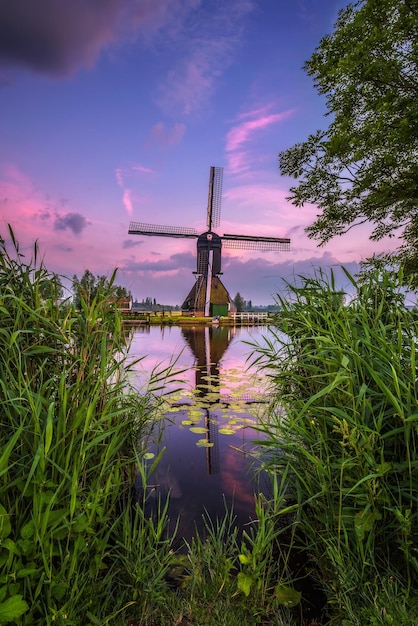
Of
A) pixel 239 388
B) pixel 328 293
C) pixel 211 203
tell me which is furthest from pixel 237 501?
pixel 211 203

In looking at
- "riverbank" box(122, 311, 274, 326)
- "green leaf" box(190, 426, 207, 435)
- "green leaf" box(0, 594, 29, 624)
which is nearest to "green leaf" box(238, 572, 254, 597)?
"green leaf" box(0, 594, 29, 624)

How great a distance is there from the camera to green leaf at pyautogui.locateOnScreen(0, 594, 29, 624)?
1.13 meters

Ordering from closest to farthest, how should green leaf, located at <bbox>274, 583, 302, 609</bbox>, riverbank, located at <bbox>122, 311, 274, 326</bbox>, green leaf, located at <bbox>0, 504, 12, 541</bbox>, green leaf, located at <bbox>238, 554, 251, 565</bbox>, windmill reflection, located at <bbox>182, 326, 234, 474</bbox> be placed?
1. green leaf, located at <bbox>0, 504, 12, 541</bbox>
2. green leaf, located at <bbox>238, 554, 251, 565</bbox>
3. green leaf, located at <bbox>274, 583, 302, 609</bbox>
4. windmill reflection, located at <bbox>182, 326, 234, 474</bbox>
5. riverbank, located at <bbox>122, 311, 274, 326</bbox>

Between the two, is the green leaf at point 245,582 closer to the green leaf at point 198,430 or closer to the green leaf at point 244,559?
the green leaf at point 244,559

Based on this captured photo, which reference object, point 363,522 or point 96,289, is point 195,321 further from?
point 363,522

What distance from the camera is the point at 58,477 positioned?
5.54ft

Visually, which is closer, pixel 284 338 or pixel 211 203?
pixel 284 338

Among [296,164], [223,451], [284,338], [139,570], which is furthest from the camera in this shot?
[296,164]

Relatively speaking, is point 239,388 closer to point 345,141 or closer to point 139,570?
point 139,570

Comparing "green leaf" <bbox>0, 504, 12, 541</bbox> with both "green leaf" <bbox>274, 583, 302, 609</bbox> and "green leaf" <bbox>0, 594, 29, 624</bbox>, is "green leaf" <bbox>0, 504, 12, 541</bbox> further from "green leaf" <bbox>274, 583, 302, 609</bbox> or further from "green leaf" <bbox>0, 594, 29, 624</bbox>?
"green leaf" <bbox>274, 583, 302, 609</bbox>

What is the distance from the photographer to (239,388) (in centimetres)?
756

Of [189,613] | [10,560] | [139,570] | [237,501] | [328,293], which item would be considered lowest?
[237,501]

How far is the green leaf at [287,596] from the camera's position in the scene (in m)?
1.88

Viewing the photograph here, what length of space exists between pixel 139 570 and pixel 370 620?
3.89 ft
